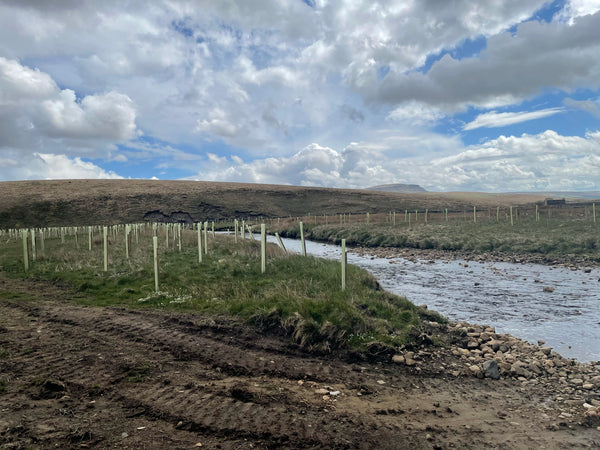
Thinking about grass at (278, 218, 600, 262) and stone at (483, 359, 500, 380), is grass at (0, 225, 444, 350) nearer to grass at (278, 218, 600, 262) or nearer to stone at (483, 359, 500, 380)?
stone at (483, 359, 500, 380)

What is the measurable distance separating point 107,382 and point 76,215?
2793 inches

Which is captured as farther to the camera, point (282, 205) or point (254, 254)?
point (282, 205)

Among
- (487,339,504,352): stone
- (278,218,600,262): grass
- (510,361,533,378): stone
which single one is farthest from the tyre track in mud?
(278,218,600,262): grass

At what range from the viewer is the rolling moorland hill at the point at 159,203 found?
219ft

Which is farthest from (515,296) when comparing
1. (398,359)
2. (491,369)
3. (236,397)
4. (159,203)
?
(159,203)

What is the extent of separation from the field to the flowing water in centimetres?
191

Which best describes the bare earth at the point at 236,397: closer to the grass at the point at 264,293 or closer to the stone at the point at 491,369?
the stone at the point at 491,369

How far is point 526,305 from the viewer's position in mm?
14734

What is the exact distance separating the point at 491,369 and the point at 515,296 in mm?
9357

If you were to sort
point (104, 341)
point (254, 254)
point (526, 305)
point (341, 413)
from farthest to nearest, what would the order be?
point (254, 254) < point (526, 305) < point (104, 341) < point (341, 413)

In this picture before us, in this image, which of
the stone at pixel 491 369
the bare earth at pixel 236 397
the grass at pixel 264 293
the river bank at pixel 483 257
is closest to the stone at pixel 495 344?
the bare earth at pixel 236 397

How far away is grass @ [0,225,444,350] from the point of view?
954 centimetres

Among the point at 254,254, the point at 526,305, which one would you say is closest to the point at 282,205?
the point at 254,254

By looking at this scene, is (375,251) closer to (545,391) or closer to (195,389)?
(545,391)
